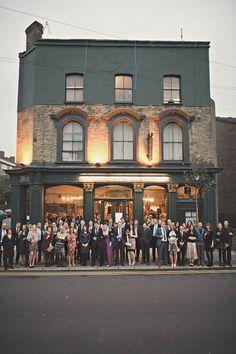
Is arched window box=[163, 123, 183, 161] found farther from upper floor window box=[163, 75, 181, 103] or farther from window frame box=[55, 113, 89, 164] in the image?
window frame box=[55, 113, 89, 164]

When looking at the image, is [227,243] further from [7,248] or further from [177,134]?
[7,248]

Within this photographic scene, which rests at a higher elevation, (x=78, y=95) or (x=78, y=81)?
(x=78, y=81)

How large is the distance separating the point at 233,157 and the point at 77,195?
15.5m

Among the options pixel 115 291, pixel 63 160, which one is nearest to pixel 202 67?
pixel 63 160

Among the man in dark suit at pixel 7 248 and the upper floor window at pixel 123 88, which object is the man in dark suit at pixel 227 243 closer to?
the man in dark suit at pixel 7 248

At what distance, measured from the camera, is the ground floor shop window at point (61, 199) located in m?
18.8

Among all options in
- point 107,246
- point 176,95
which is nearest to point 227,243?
point 107,246

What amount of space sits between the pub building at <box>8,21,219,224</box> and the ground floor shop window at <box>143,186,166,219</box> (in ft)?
0.20

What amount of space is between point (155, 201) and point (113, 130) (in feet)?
16.4

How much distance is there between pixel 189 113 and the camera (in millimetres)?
19391

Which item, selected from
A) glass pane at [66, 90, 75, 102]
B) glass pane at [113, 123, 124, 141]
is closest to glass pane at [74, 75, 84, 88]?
glass pane at [66, 90, 75, 102]

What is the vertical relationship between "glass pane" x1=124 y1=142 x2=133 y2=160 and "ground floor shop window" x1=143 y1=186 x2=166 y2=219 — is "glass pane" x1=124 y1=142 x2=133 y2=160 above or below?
above

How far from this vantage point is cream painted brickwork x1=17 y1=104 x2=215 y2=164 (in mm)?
18719

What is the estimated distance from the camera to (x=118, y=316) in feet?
22.0
